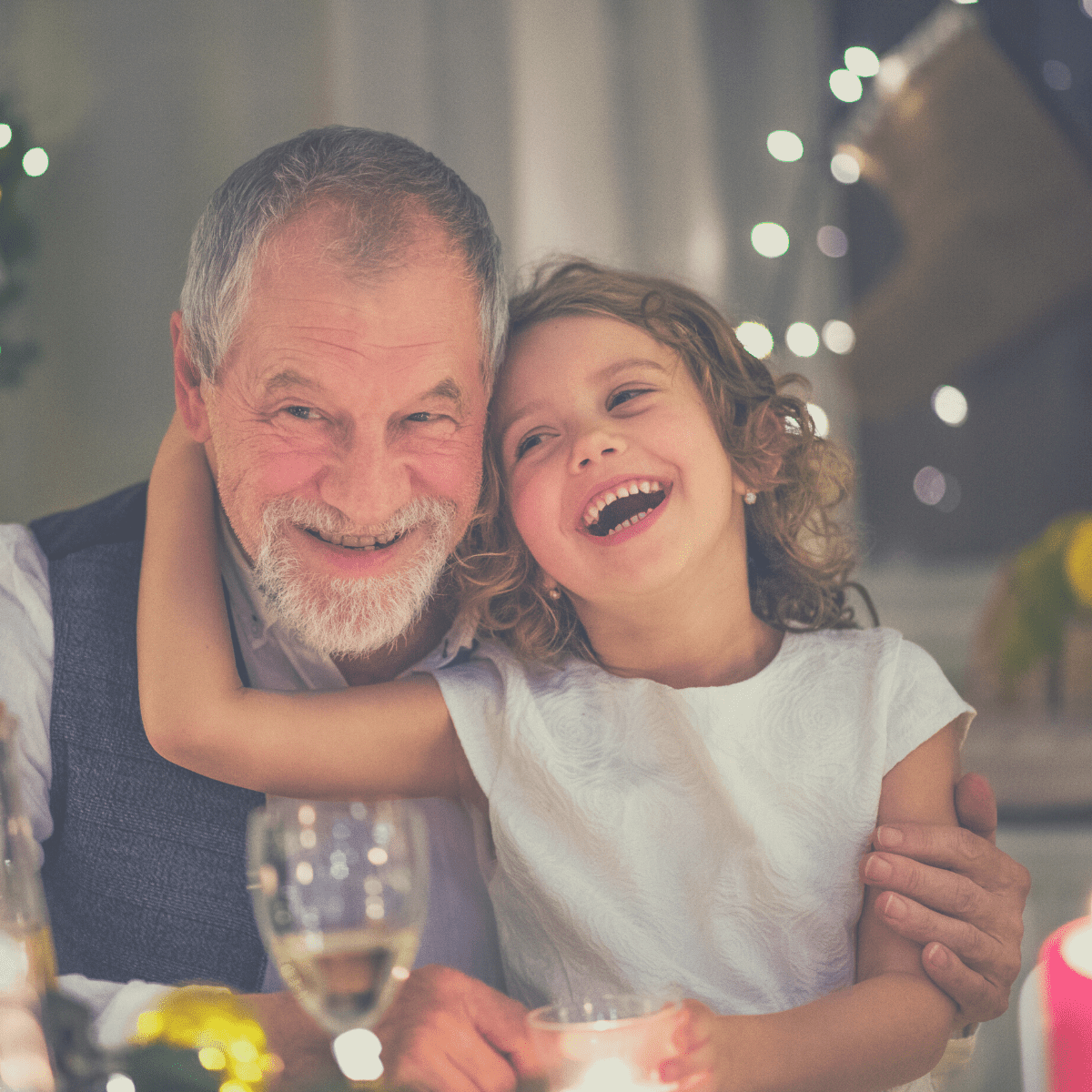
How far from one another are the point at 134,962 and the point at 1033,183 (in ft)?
8.30

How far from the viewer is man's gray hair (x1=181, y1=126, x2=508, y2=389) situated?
109 cm

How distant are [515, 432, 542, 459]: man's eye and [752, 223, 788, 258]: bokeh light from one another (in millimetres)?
1624

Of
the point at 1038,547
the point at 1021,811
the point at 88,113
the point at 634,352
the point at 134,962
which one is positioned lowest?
the point at 1021,811

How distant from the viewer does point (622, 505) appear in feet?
3.92

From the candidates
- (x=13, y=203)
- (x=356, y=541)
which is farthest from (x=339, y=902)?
(x=13, y=203)

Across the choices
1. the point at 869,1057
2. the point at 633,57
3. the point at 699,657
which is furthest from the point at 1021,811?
the point at 633,57

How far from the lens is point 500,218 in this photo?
2500 millimetres

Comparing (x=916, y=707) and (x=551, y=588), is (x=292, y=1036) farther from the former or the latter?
(x=916, y=707)

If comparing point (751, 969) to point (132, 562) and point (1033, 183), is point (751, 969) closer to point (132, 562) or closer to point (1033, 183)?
point (132, 562)

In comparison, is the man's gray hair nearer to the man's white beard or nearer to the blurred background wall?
the man's white beard

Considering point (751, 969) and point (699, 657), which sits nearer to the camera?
point (751, 969)

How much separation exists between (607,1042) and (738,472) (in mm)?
769

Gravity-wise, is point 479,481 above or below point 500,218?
below

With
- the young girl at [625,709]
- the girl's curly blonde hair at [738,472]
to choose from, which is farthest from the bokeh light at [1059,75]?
the young girl at [625,709]
